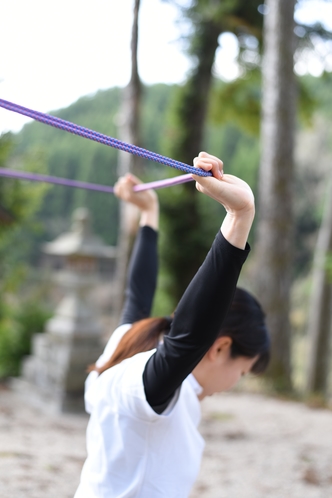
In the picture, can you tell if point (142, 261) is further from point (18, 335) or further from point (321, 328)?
point (321, 328)

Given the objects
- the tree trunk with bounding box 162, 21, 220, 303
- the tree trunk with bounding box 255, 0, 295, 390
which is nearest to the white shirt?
the tree trunk with bounding box 255, 0, 295, 390

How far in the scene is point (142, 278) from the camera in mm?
1736

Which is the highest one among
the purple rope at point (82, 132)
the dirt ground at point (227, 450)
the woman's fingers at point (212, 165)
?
the purple rope at point (82, 132)

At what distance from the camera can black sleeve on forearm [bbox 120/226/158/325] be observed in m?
1.68

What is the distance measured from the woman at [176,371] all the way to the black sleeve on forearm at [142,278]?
0.07 meters

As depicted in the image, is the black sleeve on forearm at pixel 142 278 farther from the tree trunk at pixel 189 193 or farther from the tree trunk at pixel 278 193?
the tree trunk at pixel 189 193

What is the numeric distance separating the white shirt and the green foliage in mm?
5798

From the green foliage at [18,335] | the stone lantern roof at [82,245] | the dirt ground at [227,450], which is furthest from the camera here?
the green foliage at [18,335]

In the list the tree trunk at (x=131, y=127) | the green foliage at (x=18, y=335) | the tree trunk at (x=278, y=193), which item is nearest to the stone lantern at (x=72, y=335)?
the green foliage at (x=18, y=335)

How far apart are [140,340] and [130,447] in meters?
0.28

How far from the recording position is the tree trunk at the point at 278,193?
620cm

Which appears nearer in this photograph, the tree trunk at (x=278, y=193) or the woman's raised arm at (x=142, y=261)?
the woman's raised arm at (x=142, y=261)

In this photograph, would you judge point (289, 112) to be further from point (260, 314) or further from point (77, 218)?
point (260, 314)

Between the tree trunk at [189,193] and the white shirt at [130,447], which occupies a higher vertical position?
the tree trunk at [189,193]
